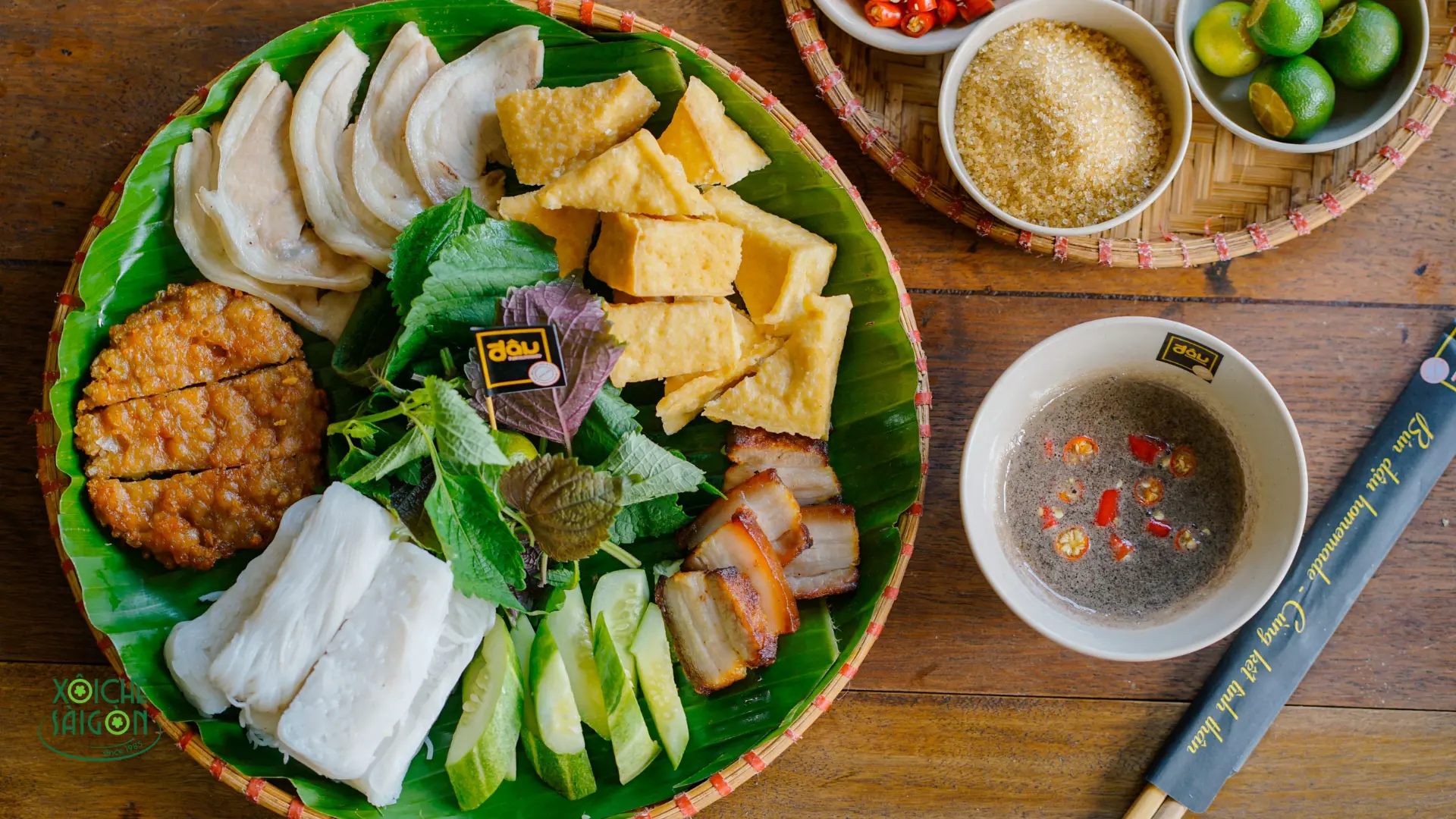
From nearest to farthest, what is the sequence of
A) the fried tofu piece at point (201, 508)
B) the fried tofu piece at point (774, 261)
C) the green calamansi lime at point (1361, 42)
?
the fried tofu piece at point (201, 508), the fried tofu piece at point (774, 261), the green calamansi lime at point (1361, 42)

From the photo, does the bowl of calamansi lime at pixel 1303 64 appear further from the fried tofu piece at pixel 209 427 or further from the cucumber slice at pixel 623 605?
the fried tofu piece at pixel 209 427

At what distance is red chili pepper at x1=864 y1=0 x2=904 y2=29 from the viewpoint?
86.3 inches

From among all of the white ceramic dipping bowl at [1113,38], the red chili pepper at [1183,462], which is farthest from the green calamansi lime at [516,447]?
the red chili pepper at [1183,462]

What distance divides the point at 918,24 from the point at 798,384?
872mm

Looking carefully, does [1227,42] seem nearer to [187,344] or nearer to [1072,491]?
[1072,491]

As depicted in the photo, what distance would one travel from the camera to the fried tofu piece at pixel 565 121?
2.03 meters

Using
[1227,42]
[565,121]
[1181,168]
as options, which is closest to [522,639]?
[565,121]

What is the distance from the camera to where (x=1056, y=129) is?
83.5 inches

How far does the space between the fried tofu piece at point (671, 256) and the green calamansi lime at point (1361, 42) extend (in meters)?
1.43

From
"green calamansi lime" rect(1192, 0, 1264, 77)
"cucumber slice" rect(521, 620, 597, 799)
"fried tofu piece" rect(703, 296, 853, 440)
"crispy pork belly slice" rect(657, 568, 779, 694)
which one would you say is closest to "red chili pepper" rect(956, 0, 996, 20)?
"green calamansi lime" rect(1192, 0, 1264, 77)

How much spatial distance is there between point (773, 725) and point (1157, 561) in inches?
35.2

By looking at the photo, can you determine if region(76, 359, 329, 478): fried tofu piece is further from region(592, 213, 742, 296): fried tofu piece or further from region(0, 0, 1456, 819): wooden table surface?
Answer: region(0, 0, 1456, 819): wooden table surface

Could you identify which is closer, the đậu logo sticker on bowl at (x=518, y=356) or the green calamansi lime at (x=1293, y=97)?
the đậu logo sticker on bowl at (x=518, y=356)

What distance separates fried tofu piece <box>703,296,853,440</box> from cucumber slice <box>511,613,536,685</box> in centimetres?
58
